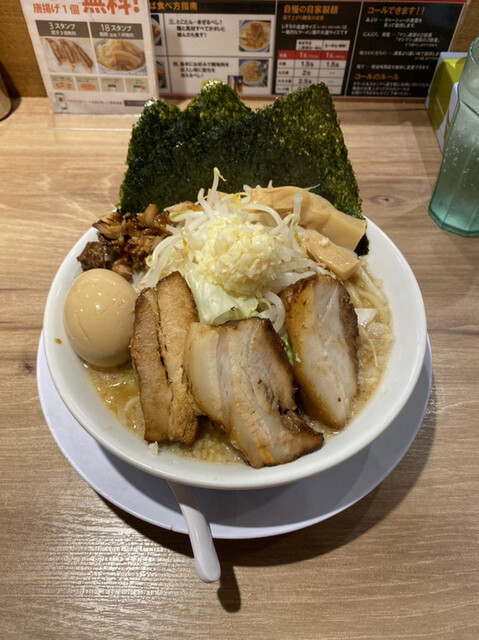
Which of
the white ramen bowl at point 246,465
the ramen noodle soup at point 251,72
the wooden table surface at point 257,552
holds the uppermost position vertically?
the ramen noodle soup at point 251,72

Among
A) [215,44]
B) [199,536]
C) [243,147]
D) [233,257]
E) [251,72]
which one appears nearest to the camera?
[199,536]

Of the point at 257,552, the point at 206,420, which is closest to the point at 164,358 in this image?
the point at 206,420

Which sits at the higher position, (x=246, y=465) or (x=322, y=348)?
(x=322, y=348)

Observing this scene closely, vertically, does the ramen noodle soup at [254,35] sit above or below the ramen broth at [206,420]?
above

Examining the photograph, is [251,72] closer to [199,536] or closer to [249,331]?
[249,331]

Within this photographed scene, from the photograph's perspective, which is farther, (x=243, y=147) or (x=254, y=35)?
(x=254, y=35)

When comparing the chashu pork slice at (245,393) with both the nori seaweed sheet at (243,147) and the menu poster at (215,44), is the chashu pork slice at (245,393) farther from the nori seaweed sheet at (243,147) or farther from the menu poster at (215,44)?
the menu poster at (215,44)

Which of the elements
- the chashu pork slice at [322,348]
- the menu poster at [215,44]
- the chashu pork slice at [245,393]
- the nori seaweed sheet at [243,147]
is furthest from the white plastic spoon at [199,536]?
the menu poster at [215,44]

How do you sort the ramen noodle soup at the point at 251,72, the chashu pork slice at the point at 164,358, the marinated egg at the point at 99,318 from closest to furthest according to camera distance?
the chashu pork slice at the point at 164,358 < the marinated egg at the point at 99,318 < the ramen noodle soup at the point at 251,72
